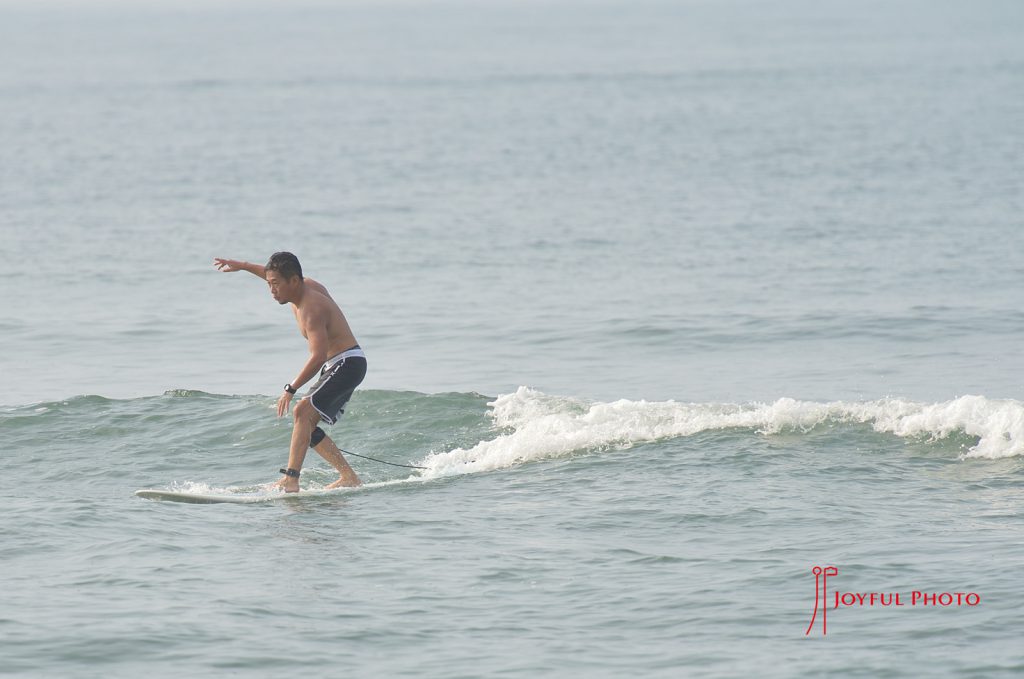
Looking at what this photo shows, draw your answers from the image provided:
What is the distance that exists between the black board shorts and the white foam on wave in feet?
3.50

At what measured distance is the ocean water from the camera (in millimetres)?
8359

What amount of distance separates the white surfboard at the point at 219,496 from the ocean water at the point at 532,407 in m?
0.25

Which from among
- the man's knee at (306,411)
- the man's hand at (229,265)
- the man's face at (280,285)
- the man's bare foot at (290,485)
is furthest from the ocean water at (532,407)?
the man's hand at (229,265)

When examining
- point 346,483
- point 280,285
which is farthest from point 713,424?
point 280,285

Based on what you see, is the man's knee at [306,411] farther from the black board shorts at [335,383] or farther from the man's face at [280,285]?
the man's face at [280,285]

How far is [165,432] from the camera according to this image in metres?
14.1

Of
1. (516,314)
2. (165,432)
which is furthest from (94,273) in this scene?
(165,432)

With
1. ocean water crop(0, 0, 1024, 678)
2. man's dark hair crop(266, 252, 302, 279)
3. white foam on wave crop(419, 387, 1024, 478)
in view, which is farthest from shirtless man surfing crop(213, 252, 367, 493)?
white foam on wave crop(419, 387, 1024, 478)

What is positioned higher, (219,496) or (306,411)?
(306,411)

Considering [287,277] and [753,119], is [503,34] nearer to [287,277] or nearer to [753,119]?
[753,119]

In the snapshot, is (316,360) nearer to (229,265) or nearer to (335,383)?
(335,383)

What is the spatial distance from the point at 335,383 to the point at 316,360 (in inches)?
18.1

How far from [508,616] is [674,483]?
3107mm

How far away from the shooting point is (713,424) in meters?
12.8
